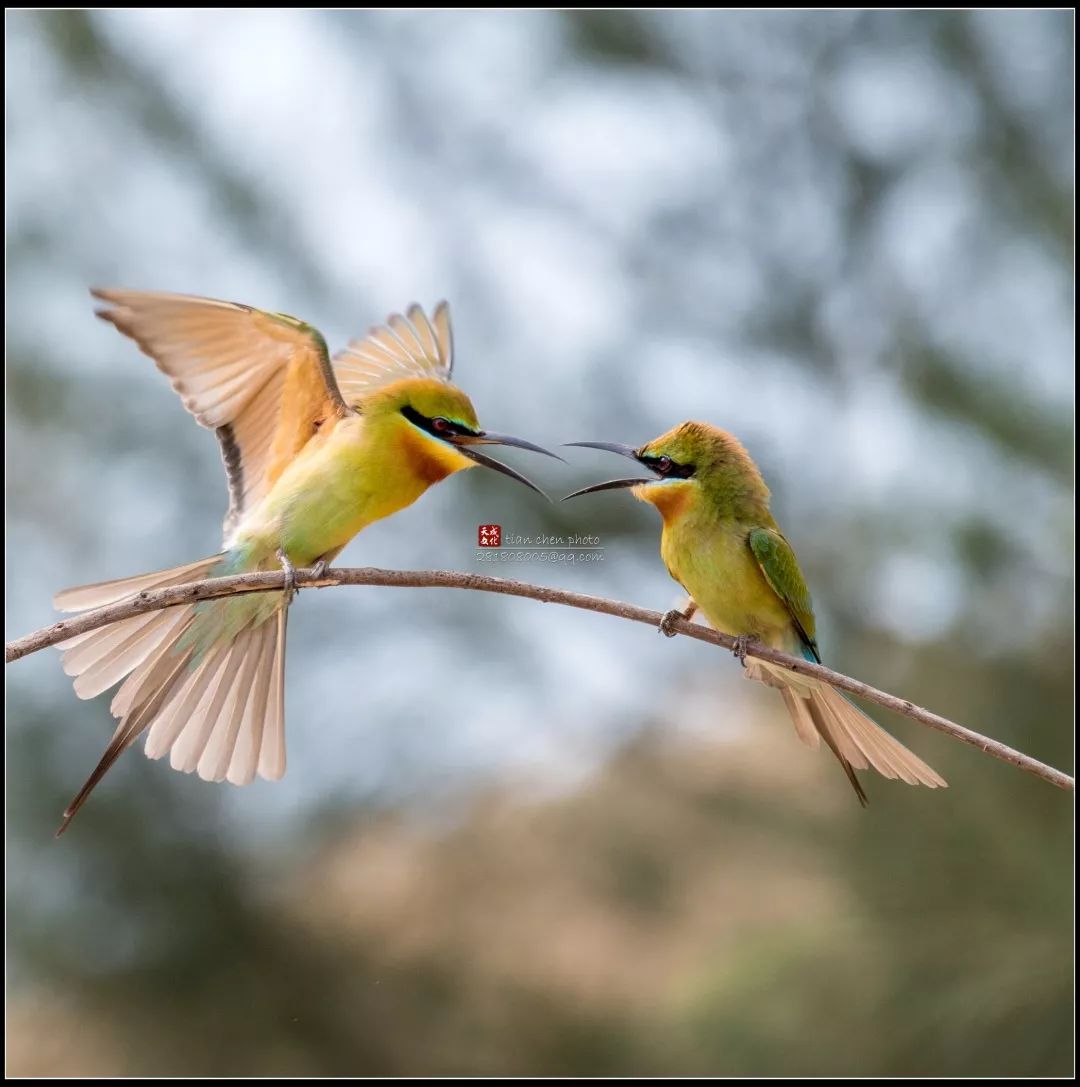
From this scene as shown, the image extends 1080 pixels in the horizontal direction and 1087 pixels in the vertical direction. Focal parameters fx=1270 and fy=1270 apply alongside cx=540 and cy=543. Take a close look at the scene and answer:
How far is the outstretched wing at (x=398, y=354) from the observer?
888 mm

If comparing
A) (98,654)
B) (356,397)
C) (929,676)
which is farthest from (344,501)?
(929,676)

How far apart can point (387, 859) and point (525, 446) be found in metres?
2.49

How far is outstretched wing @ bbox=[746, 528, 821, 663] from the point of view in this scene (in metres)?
0.89

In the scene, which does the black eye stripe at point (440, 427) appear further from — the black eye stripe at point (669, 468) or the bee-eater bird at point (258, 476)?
the black eye stripe at point (669, 468)

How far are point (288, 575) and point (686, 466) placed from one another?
26 centimetres

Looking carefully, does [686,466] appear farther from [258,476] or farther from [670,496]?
[258,476]

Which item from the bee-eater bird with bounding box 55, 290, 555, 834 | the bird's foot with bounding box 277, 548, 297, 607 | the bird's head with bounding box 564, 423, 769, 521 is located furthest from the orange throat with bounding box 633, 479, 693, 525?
the bird's foot with bounding box 277, 548, 297, 607

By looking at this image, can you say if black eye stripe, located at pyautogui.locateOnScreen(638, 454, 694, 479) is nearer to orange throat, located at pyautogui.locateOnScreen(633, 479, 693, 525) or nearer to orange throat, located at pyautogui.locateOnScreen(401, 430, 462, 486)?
orange throat, located at pyautogui.locateOnScreen(633, 479, 693, 525)

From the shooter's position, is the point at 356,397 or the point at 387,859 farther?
the point at 387,859

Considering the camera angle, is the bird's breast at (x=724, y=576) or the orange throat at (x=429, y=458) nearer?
the orange throat at (x=429, y=458)

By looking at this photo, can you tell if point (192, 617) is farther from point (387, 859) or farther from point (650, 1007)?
point (650, 1007)

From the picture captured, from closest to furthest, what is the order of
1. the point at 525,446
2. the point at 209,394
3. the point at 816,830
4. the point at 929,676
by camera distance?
the point at 525,446, the point at 209,394, the point at 929,676, the point at 816,830

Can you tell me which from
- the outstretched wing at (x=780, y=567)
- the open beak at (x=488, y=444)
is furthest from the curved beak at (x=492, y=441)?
the outstretched wing at (x=780, y=567)

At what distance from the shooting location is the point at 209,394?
852 millimetres
